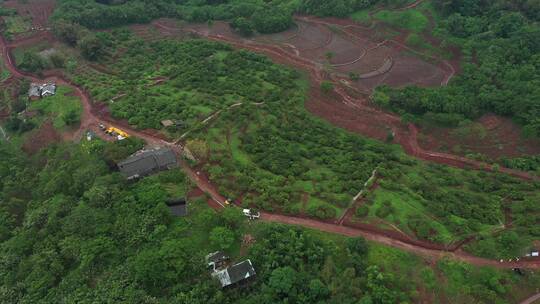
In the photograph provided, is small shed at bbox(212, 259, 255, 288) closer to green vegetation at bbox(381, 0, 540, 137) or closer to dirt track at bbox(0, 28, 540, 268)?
dirt track at bbox(0, 28, 540, 268)

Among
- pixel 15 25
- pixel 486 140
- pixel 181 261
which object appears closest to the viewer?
pixel 181 261

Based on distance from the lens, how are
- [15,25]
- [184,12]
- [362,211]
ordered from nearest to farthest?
1. [362,211]
2. [15,25]
3. [184,12]

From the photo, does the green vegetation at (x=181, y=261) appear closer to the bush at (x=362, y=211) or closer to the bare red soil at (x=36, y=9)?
the bush at (x=362, y=211)

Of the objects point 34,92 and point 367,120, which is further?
point 34,92

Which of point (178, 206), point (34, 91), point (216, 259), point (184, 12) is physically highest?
point (184, 12)

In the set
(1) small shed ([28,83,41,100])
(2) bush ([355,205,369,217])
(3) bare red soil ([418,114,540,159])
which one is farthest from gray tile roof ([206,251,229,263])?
(1) small shed ([28,83,41,100])

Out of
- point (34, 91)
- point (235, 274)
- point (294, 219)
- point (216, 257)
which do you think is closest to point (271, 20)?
point (34, 91)

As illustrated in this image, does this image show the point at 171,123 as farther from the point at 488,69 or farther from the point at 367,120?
the point at 488,69
